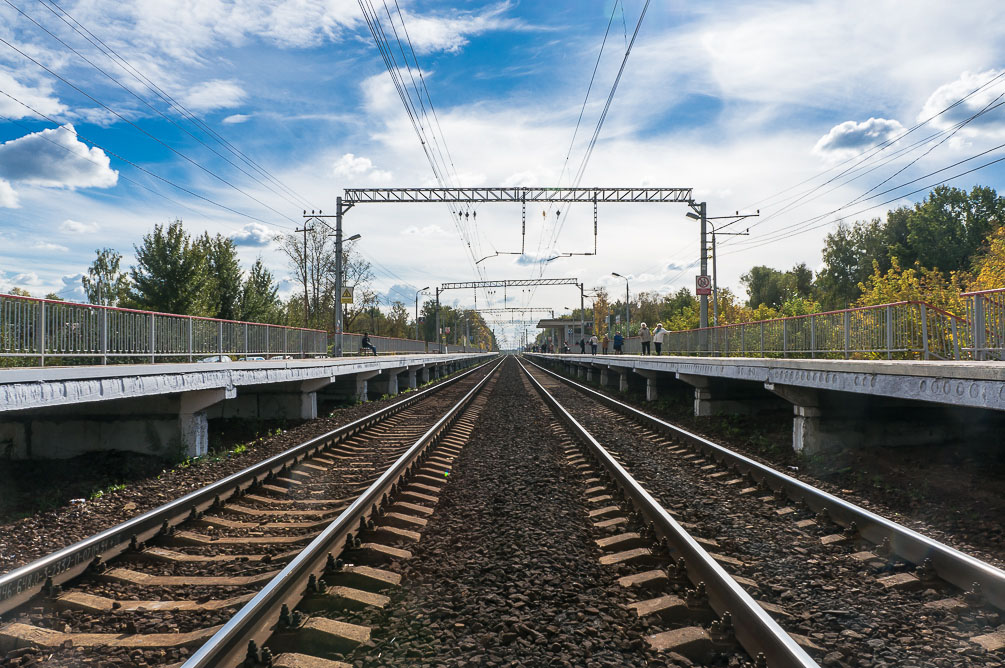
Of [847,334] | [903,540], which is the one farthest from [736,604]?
[847,334]

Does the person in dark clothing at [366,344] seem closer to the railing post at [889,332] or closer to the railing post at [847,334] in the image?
the railing post at [847,334]

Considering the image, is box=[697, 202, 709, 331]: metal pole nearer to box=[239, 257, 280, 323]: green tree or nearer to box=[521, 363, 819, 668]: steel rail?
box=[521, 363, 819, 668]: steel rail

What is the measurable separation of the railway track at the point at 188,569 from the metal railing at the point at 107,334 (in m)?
4.32

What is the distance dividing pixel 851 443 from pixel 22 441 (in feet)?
42.4

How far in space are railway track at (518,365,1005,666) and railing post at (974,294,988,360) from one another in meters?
4.88

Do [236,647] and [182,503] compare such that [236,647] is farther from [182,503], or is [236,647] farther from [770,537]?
[770,537]

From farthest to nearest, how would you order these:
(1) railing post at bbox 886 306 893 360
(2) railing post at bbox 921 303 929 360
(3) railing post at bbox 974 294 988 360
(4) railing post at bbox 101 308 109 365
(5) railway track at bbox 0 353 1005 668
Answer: (1) railing post at bbox 886 306 893 360 → (2) railing post at bbox 921 303 929 360 → (4) railing post at bbox 101 308 109 365 → (3) railing post at bbox 974 294 988 360 → (5) railway track at bbox 0 353 1005 668

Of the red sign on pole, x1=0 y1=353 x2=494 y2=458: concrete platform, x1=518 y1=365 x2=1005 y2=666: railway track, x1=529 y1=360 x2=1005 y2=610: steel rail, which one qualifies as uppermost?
the red sign on pole

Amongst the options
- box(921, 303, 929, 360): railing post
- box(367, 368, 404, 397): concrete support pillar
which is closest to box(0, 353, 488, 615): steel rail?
box(921, 303, 929, 360): railing post

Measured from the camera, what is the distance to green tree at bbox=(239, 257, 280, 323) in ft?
159

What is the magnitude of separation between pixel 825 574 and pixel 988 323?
7.53 metres

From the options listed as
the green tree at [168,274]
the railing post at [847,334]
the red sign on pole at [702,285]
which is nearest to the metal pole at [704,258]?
the red sign on pole at [702,285]

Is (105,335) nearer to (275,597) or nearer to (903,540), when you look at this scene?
(275,597)

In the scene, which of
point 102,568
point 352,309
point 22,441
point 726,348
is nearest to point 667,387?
point 726,348
